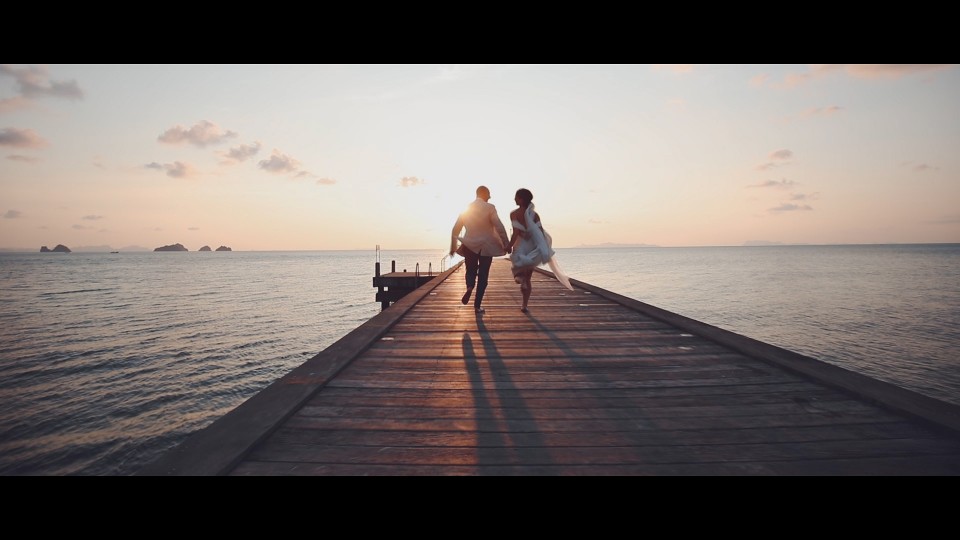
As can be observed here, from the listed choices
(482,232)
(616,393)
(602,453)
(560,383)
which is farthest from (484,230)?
(602,453)

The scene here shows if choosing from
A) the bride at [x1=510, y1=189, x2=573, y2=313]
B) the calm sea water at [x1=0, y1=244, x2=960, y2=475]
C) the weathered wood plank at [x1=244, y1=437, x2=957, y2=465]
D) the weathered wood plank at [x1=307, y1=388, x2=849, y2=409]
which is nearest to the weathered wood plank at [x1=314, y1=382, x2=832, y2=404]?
the weathered wood plank at [x1=307, y1=388, x2=849, y2=409]

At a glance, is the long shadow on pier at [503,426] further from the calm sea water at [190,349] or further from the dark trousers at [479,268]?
the calm sea water at [190,349]

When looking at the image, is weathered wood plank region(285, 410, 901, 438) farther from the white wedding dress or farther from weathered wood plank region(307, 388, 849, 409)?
the white wedding dress

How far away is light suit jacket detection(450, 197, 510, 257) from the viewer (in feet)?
22.4

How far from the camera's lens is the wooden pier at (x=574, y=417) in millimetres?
2016

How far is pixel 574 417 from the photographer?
8.62 feet

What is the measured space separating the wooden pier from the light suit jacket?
2.63 metres

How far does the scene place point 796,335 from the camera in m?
18.8

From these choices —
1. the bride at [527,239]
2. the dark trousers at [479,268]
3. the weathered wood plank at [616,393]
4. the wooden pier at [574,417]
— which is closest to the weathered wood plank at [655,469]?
the wooden pier at [574,417]
